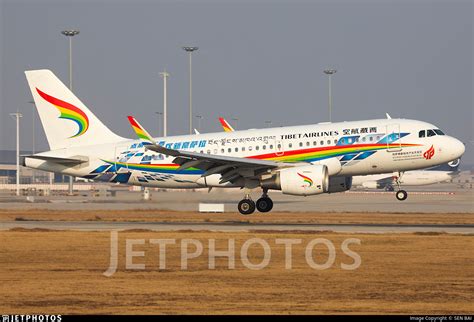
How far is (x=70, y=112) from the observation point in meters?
49.5

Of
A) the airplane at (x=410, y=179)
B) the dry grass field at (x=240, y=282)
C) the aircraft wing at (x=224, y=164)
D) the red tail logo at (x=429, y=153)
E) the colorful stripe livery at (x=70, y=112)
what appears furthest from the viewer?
the airplane at (x=410, y=179)

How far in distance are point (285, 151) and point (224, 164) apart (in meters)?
3.23

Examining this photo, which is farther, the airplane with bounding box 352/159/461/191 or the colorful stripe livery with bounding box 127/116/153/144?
the airplane with bounding box 352/159/461/191

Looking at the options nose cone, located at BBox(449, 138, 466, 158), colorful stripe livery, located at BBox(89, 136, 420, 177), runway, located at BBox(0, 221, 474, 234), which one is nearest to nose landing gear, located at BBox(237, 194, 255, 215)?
colorful stripe livery, located at BBox(89, 136, 420, 177)

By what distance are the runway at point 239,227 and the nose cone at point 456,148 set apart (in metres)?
5.38

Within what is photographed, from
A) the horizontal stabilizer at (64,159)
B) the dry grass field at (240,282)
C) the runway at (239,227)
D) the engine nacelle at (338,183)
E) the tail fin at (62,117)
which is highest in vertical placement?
the tail fin at (62,117)

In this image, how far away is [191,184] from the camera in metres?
48.1

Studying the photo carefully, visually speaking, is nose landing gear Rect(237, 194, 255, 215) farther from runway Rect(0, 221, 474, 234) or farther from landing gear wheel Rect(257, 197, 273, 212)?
runway Rect(0, 221, 474, 234)

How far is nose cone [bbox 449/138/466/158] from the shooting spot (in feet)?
150

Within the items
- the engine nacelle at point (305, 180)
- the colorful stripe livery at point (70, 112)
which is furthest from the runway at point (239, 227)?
the colorful stripe livery at point (70, 112)

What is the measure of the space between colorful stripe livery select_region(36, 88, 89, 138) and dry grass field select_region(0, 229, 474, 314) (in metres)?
16.8

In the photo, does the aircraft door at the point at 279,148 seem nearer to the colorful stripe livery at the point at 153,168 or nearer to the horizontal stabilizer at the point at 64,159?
the colorful stripe livery at the point at 153,168

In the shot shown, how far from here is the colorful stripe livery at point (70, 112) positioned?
49.3 metres

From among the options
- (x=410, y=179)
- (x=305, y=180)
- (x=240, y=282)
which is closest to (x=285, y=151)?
(x=305, y=180)
